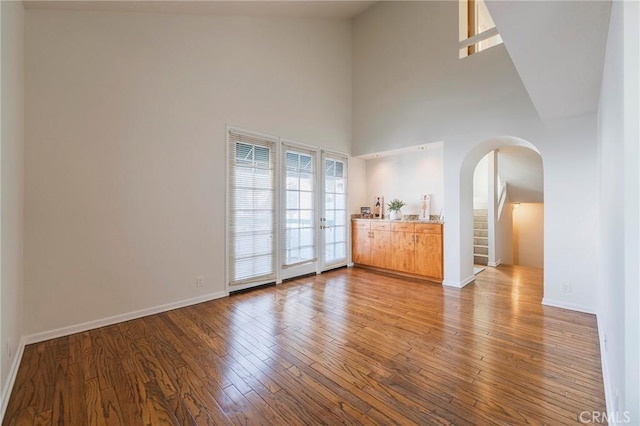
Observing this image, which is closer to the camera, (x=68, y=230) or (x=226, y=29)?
(x=68, y=230)

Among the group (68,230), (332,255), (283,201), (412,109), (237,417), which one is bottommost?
(237,417)

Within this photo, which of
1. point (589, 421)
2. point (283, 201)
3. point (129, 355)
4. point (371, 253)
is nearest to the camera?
point (589, 421)

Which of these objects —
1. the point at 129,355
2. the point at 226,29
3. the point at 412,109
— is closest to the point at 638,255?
the point at 129,355

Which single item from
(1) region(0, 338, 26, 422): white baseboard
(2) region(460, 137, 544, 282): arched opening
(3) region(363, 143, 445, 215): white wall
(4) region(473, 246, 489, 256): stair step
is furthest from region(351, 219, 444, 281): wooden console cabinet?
(1) region(0, 338, 26, 422): white baseboard

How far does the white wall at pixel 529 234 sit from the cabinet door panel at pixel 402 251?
174 inches

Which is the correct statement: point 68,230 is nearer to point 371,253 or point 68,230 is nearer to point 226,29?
point 226,29

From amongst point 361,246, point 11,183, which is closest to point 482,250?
point 361,246

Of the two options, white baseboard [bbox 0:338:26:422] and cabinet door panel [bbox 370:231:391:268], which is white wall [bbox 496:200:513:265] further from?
white baseboard [bbox 0:338:26:422]

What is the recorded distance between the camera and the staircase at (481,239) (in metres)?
5.90

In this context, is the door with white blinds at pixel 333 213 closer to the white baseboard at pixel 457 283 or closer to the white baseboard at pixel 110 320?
the white baseboard at pixel 457 283

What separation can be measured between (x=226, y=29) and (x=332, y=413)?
4488 mm

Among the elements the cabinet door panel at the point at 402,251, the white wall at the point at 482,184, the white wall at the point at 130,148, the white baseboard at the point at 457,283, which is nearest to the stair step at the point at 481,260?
the white wall at the point at 482,184

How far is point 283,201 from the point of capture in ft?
14.5

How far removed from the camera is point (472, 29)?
176 inches
